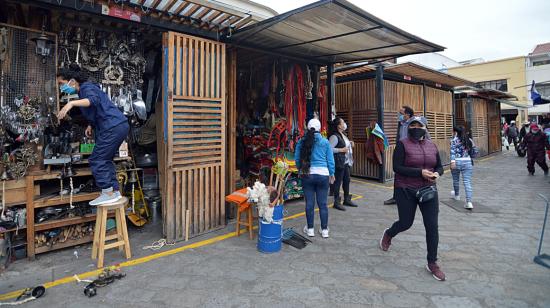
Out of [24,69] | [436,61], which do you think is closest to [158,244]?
[24,69]

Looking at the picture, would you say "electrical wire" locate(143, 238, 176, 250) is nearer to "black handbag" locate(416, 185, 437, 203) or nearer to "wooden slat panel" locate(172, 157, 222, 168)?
"wooden slat panel" locate(172, 157, 222, 168)

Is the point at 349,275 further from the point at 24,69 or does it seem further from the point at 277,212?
the point at 24,69

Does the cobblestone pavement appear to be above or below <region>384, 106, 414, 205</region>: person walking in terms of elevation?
below

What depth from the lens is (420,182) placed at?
3.39 meters

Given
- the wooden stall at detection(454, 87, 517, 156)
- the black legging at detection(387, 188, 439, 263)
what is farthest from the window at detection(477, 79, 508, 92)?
the black legging at detection(387, 188, 439, 263)

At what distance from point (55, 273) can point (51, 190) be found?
1.39 metres

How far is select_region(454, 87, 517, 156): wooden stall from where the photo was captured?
548 inches

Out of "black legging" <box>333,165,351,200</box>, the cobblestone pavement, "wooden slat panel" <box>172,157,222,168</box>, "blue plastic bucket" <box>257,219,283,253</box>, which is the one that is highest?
"wooden slat panel" <box>172,157,222,168</box>

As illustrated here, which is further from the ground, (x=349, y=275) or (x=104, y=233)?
(x=104, y=233)

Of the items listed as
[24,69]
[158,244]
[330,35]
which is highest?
[330,35]

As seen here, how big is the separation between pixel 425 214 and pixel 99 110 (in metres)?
3.97

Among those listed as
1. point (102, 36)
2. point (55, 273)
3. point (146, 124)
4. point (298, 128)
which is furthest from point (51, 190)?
point (298, 128)

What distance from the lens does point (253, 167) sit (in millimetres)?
6648

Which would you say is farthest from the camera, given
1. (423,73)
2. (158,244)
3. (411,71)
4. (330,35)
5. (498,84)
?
(498,84)
